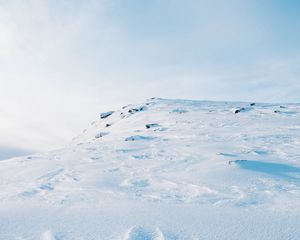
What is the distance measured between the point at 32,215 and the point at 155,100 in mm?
23533

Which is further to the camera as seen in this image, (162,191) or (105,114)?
(105,114)

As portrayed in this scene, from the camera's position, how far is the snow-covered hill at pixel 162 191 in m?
3.70

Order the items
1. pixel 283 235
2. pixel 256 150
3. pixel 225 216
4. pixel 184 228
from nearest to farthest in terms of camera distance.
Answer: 1. pixel 283 235
2. pixel 184 228
3. pixel 225 216
4. pixel 256 150

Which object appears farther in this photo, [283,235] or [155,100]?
[155,100]

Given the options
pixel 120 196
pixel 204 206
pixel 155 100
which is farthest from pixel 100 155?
pixel 155 100

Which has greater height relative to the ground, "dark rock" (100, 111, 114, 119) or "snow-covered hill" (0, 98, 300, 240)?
"dark rock" (100, 111, 114, 119)

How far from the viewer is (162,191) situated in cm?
546

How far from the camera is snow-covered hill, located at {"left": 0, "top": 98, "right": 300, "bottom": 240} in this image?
12.1 ft

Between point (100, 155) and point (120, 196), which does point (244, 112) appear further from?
point (120, 196)

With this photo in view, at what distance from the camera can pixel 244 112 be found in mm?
17906

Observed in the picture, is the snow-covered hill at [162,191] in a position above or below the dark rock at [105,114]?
below

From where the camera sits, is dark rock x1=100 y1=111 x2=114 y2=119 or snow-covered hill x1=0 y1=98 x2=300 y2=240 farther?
dark rock x1=100 y1=111 x2=114 y2=119

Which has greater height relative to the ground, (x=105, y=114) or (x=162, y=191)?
(x=105, y=114)

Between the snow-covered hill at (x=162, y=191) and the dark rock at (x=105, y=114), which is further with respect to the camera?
the dark rock at (x=105, y=114)
